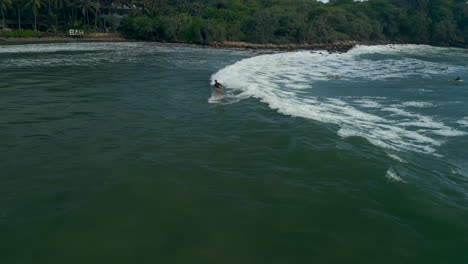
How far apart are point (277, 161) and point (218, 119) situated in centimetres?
452

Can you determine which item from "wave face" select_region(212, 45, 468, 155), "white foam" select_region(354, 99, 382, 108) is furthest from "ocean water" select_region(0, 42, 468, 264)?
"white foam" select_region(354, 99, 382, 108)

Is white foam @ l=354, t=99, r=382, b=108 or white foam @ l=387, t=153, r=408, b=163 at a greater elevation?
white foam @ l=354, t=99, r=382, b=108

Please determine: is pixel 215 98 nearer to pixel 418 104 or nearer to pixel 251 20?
pixel 418 104

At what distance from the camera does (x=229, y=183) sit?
751 cm

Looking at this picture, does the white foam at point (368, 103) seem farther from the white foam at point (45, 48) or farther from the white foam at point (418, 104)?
the white foam at point (45, 48)

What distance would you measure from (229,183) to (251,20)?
71391mm

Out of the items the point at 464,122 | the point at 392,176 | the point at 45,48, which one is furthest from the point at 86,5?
the point at 392,176

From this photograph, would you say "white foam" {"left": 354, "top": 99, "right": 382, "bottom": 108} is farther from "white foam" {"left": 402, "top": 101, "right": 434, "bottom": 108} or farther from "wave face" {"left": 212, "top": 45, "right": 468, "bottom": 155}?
"white foam" {"left": 402, "top": 101, "right": 434, "bottom": 108}

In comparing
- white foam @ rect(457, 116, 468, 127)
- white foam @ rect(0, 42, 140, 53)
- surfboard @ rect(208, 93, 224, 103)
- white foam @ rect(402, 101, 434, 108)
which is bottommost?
white foam @ rect(457, 116, 468, 127)

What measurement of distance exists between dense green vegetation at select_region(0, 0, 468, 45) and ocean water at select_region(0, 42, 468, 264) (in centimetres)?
6048

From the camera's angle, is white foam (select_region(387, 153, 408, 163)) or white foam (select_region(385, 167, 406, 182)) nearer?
white foam (select_region(385, 167, 406, 182))

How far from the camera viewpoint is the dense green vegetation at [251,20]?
72.1 m

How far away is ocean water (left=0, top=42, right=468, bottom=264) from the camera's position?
547 cm

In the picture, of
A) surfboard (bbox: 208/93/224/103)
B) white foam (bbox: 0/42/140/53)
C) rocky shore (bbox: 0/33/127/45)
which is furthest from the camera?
rocky shore (bbox: 0/33/127/45)
